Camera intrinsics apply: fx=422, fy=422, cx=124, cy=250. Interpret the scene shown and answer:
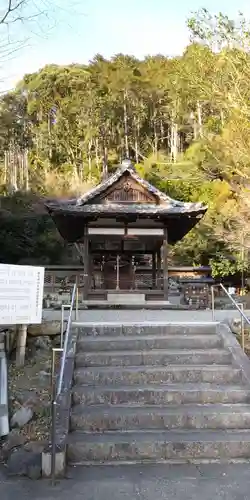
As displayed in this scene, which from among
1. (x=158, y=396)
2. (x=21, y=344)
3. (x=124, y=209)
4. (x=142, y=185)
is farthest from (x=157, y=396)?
(x=142, y=185)

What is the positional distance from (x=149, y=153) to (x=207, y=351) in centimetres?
3576

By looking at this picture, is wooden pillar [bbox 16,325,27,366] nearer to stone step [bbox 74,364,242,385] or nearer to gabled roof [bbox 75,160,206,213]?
stone step [bbox 74,364,242,385]

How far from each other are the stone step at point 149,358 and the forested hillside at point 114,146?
14.5m

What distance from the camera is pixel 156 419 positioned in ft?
16.2

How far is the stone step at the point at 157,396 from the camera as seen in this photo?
17.2 ft

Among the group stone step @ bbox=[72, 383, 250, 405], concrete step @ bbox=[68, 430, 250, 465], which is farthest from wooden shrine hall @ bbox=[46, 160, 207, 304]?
concrete step @ bbox=[68, 430, 250, 465]

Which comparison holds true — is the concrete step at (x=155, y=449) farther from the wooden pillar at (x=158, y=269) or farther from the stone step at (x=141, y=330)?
the wooden pillar at (x=158, y=269)

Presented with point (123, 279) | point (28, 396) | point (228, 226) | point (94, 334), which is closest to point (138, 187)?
point (123, 279)

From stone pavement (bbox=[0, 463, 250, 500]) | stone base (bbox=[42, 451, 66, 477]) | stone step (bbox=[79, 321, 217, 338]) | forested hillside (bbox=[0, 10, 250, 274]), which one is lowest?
stone pavement (bbox=[0, 463, 250, 500])

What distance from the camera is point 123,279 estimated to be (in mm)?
13445

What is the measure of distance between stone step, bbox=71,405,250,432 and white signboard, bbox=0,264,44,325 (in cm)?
161

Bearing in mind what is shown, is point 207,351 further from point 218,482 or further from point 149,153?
point 149,153

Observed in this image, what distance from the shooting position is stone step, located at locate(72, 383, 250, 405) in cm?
524

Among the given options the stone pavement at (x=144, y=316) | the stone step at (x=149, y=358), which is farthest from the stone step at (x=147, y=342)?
the stone pavement at (x=144, y=316)
